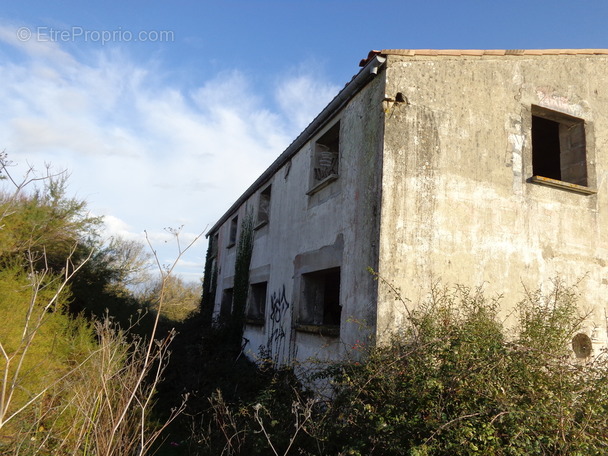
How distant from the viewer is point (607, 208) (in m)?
7.30

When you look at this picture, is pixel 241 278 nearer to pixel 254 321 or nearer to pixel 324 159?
pixel 254 321

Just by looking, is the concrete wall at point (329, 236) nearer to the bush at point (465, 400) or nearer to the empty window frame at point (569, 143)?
the bush at point (465, 400)

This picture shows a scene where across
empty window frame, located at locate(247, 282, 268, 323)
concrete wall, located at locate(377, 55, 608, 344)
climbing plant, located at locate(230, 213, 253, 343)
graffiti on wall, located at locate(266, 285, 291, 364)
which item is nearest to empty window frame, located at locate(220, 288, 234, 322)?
climbing plant, located at locate(230, 213, 253, 343)

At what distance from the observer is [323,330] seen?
6820 millimetres

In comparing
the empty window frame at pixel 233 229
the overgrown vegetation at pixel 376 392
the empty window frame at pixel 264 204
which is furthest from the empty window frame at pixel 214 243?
the overgrown vegetation at pixel 376 392

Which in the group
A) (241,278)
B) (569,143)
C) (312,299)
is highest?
(569,143)

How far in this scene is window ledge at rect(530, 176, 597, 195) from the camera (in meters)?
6.79

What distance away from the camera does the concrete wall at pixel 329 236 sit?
606 centimetres

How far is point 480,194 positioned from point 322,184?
2500 millimetres

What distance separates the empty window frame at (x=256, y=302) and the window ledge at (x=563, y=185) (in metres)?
6.42

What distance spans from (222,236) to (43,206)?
18.6 ft

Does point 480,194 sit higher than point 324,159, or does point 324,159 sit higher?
point 324,159

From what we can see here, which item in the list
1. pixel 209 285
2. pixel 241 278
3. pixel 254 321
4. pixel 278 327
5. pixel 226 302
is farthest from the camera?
pixel 209 285

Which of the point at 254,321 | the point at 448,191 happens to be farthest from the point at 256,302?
the point at 448,191
